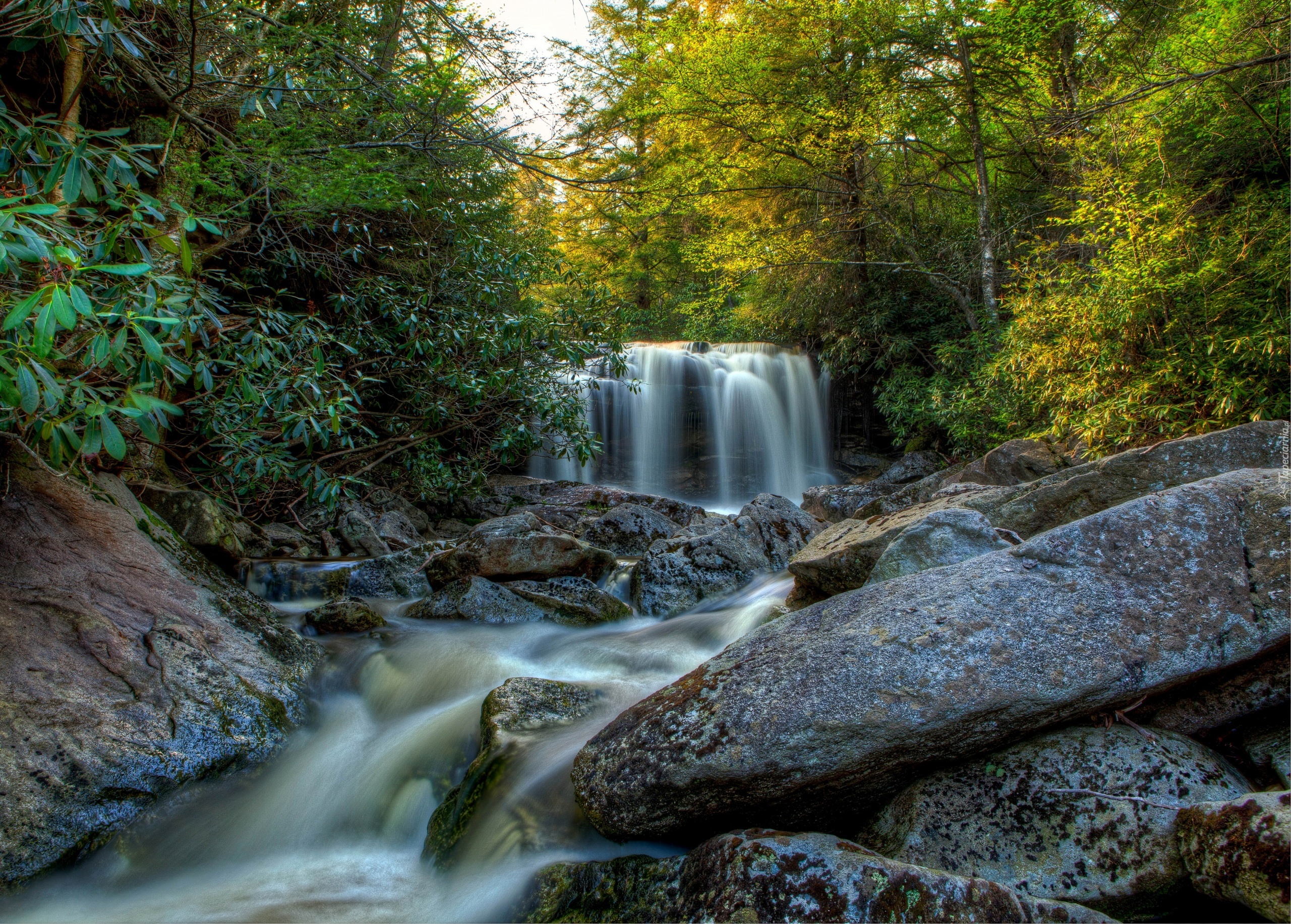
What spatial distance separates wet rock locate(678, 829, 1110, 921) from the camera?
2123 millimetres

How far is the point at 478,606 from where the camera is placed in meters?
6.32

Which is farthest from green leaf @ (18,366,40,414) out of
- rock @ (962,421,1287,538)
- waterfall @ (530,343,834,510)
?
waterfall @ (530,343,834,510)

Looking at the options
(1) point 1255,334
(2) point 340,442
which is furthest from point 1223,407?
(2) point 340,442

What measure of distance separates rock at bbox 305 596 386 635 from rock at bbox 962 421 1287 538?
515cm

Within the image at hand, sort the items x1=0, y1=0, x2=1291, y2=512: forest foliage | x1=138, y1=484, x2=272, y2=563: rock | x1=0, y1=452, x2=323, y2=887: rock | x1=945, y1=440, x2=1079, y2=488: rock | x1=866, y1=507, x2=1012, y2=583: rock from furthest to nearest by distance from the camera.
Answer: x1=945, y1=440, x2=1079, y2=488: rock
x1=138, y1=484, x2=272, y2=563: rock
x1=866, y1=507, x2=1012, y2=583: rock
x1=0, y1=0, x2=1291, y2=512: forest foliage
x1=0, y1=452, x2=323, y2=887: rock

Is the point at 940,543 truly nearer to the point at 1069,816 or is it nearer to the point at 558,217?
the point at 1069,816

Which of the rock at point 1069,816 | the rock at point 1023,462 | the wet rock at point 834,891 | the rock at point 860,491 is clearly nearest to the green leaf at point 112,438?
the wet rock at point 834,891

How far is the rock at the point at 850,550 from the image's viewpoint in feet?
15.8

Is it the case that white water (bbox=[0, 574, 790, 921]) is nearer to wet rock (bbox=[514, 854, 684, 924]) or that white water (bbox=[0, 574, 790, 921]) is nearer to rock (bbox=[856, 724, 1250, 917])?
wet rock (bbox=[514, 854, 684, 924])

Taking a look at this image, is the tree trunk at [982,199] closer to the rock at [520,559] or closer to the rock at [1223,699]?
the rock at [520,559]

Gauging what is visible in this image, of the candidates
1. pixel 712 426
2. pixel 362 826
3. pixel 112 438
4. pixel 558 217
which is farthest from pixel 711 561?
pixel 712 426

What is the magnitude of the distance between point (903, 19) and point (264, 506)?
42.7 feet

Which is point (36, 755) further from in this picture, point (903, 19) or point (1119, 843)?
point (903, 19)

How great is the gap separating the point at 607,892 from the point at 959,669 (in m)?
1.66
